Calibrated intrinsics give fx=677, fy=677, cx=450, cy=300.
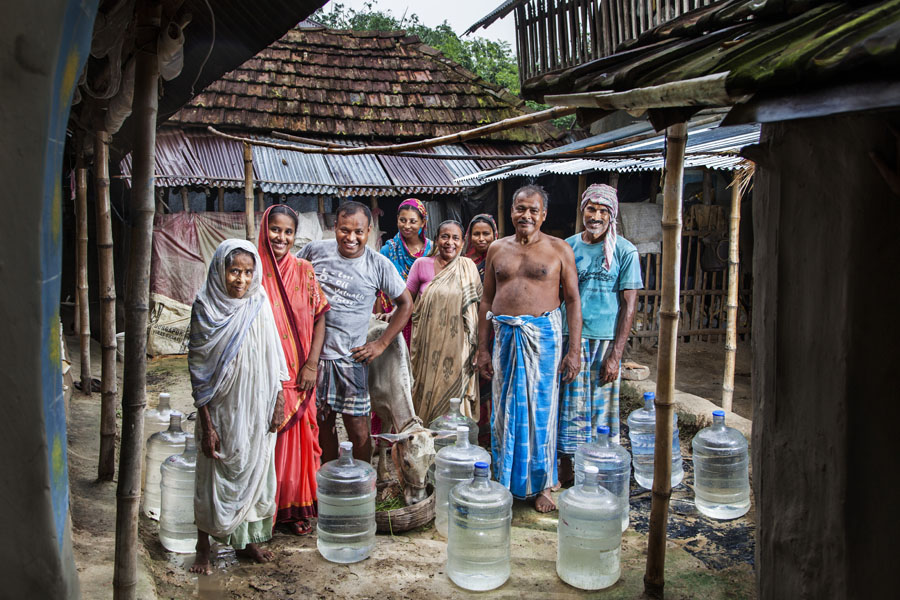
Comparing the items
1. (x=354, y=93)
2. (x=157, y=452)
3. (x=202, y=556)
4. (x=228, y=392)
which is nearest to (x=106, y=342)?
(x=157, y=452)

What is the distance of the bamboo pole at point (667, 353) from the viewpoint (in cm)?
321

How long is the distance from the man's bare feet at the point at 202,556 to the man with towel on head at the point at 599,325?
8.12 ft

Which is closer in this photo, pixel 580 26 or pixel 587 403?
pixel 587 403

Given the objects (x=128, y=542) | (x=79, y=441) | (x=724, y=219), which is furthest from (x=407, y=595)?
(x=724, y=219)

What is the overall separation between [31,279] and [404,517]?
3.17 m

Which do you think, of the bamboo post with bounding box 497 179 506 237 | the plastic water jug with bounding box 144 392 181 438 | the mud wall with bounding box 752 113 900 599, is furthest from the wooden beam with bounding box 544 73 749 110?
the bamboo post with bounding box 497 179 506 237

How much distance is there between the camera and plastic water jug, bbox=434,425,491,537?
4117 millimetres

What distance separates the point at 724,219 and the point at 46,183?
32.5 ft

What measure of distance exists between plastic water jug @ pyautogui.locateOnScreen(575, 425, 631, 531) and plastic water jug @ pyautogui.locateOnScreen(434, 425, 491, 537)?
71 cm

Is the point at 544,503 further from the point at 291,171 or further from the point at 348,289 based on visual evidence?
the point at 291,171

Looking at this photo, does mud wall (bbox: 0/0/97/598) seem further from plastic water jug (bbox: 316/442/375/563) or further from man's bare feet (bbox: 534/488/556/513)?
man's bare feet (bbox: 534/488/556/513)

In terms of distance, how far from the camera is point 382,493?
14.7 feet

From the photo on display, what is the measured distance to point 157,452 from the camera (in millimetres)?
4223

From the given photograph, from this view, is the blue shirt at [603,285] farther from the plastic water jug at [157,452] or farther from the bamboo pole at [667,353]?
the plastic water jug at [157,452]
